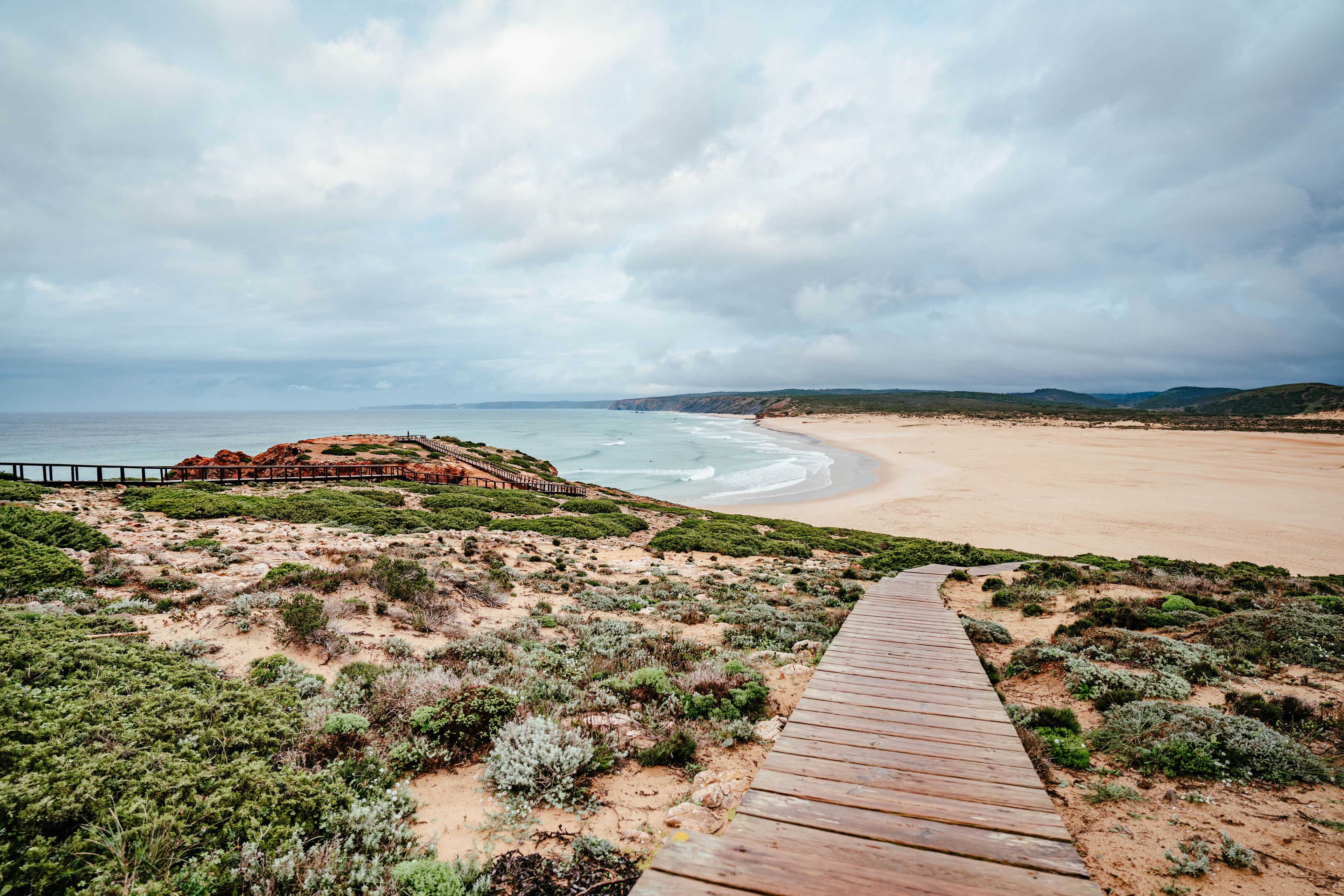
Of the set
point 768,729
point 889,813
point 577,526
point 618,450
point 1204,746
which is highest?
point 889,813

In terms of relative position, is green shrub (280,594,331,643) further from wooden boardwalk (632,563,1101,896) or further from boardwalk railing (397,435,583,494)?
boardwalk railing (397,435,583,494)

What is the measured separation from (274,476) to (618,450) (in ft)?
181

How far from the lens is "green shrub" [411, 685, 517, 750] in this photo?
4895 millimetres

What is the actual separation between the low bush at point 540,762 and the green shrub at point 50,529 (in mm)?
9455

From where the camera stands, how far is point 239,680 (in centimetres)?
524

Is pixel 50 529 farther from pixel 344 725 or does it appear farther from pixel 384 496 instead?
pixel 384 496

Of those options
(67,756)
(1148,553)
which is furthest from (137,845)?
(1148,553)

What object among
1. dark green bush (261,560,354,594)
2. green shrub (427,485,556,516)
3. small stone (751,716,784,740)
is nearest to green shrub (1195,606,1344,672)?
small stone (751,716,784,740)

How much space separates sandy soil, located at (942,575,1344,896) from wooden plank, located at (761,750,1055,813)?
0.59 meters

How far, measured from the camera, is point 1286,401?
119750mm

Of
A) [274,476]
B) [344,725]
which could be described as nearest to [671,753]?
[344,725]

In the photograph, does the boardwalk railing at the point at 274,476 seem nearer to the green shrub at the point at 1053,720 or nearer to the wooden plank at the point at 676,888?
the wooden plank at the point at 676,888

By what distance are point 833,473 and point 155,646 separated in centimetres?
4580

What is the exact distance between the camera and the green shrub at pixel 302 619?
658cm
